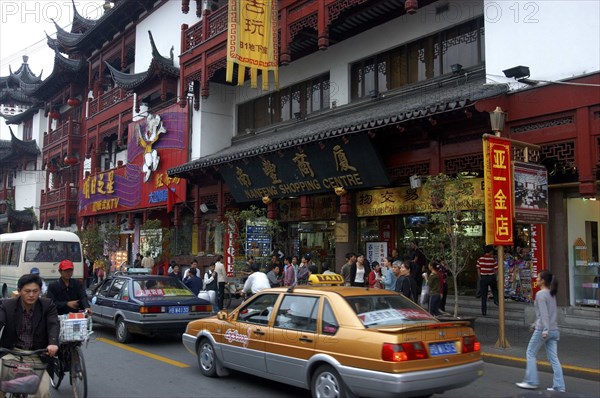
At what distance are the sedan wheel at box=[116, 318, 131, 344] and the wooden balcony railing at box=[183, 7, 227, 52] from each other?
38.7 feet

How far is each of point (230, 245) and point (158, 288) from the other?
26.8 feet

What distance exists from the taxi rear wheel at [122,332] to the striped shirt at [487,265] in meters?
8.12

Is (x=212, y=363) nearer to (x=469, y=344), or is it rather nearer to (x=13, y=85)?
(x=469, y=344)

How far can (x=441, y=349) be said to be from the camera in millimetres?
5859

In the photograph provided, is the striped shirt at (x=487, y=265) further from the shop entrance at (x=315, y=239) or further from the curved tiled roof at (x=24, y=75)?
the curved tiled roof at (x=24, y=75)

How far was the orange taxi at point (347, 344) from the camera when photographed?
18.2ft

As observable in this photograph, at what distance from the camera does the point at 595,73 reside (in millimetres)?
10023

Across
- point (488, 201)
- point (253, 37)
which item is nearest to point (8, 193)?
point (253, 37)

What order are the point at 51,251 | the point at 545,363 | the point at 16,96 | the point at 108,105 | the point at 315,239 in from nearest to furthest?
1. the point at 545,363
2. the point at 315,239
3. the point at 51,251
4. the point at 108,105
5. the point at 16,96

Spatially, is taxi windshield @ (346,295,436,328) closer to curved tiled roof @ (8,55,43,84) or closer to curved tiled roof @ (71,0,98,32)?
curved tiled roof @ (71,0,98,32)

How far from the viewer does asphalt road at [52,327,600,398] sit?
6957 millimetres

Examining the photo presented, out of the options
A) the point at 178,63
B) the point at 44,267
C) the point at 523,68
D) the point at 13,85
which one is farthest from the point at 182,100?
the point at 13,85

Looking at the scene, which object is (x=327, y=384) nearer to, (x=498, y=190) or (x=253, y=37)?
(x=498, y=190)

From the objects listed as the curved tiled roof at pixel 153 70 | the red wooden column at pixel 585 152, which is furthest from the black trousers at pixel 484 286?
the curved tiled roof at pixel 153 70
